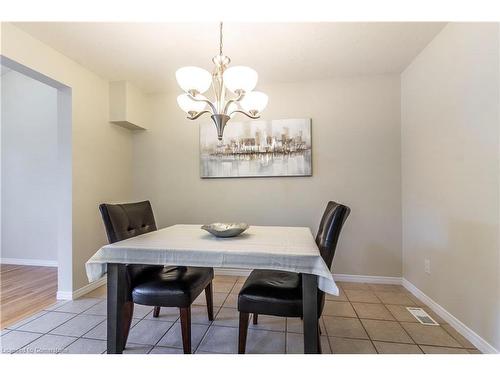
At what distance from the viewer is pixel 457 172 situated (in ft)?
5.53

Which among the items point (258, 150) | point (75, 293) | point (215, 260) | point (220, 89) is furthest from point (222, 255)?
point (75, 293)

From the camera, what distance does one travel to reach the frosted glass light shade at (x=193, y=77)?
1.37m

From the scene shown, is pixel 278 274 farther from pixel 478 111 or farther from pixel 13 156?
pixel 13 156

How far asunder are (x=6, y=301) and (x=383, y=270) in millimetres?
3800

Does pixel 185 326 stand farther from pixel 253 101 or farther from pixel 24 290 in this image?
pixel 24 290

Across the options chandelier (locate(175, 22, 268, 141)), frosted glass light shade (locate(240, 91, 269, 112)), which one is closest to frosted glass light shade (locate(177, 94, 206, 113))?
chandelier (locate(175, 22, 268, 141))

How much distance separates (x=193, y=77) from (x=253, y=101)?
1.41 ft

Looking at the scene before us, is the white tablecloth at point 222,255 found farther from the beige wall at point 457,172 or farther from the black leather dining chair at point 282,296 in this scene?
the beige wall at point 457,172

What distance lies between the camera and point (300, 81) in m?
2.71

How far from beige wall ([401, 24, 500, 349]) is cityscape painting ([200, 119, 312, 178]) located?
3.57ft

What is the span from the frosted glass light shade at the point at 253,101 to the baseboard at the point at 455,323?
211 centimetres

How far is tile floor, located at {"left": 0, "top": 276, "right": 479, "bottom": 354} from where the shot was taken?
1.49m

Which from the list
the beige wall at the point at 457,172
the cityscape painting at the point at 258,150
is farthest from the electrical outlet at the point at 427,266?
the cityscape painting at the point at 258,150

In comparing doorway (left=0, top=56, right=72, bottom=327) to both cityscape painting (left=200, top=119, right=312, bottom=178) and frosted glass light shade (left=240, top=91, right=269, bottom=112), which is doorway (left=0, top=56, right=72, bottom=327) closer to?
cityscape painting (left=200, top=119, right=312, bottom=178)
